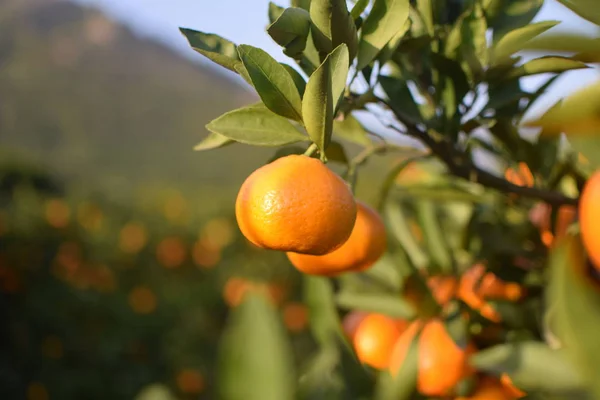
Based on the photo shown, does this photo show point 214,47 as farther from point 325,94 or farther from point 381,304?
point 381,304

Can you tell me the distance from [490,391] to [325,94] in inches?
15.9

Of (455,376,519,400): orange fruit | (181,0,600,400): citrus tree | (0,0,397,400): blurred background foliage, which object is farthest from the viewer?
(0,0,397,400): blurred background foliage

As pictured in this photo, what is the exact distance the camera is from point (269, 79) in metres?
0.47

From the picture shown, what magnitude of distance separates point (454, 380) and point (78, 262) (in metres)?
3.21

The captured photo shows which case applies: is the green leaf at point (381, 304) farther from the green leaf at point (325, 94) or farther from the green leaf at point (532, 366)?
the green leaf at point (325, 94)

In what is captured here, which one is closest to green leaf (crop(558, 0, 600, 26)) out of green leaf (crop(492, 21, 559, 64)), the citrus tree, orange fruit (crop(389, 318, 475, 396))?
the citrus tree

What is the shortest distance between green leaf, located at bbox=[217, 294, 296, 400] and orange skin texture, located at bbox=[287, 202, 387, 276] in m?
0.11

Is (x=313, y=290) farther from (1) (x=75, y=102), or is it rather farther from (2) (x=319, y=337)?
(1) (x=75, y=102)

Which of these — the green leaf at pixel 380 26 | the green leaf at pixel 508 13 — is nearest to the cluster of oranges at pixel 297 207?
the green leaf at pixel 380 26

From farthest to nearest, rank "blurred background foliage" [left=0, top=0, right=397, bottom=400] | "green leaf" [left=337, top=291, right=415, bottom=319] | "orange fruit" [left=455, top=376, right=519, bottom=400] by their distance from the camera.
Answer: "blurred background foliage" [left=0, top=0, right=397, bottom=400] → "green leaf" [left=337, top=291, right=415, bottom=319] → "orange fruit" [left=455, top=376, right=519, bottom=400]

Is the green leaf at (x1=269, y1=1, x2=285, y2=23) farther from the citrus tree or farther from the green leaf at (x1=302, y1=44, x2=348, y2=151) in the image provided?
the green leaf at (x1=302, y1=44, x2=348, y2=151)

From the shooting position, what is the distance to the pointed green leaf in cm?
47

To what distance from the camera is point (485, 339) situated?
2.44ft

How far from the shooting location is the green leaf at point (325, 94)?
447 millimetres
